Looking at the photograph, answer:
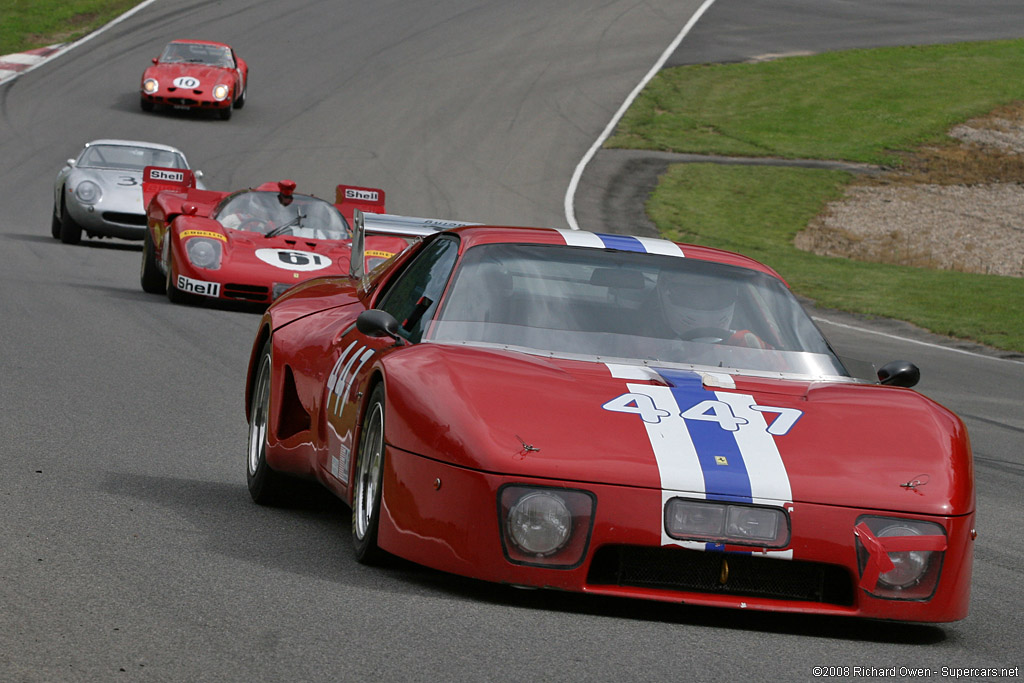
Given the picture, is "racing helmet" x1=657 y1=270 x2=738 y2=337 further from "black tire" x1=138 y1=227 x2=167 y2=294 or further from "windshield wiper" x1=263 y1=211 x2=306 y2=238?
"black tire" x1=138 y1=227 x2=167 y2=294

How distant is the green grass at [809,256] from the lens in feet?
64.5

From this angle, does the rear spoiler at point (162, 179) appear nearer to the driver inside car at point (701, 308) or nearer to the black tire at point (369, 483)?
the driver inside car at point (701, 308)

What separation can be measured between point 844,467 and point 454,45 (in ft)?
119

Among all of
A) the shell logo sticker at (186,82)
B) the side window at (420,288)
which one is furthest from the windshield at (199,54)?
the side window at (420,288)

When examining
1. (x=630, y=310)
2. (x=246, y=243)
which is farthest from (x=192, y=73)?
(x=630, y=310)

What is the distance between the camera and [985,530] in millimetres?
7016

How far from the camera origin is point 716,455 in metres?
4.66

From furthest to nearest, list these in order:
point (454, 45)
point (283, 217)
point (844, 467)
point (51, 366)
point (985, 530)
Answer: point (454, 45), point (283, 217), point (51, 366), point (985, 530), point (844, 467)

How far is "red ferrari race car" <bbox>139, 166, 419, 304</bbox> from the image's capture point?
14.6m

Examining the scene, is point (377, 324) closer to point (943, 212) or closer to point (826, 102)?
point (943, 212)

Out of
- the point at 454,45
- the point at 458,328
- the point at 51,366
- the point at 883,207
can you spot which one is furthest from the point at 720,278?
the point at 454,45

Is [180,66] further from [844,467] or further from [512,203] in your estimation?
[844,467]

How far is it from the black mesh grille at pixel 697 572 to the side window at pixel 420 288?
128 cm

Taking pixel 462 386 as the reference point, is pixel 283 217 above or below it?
below
